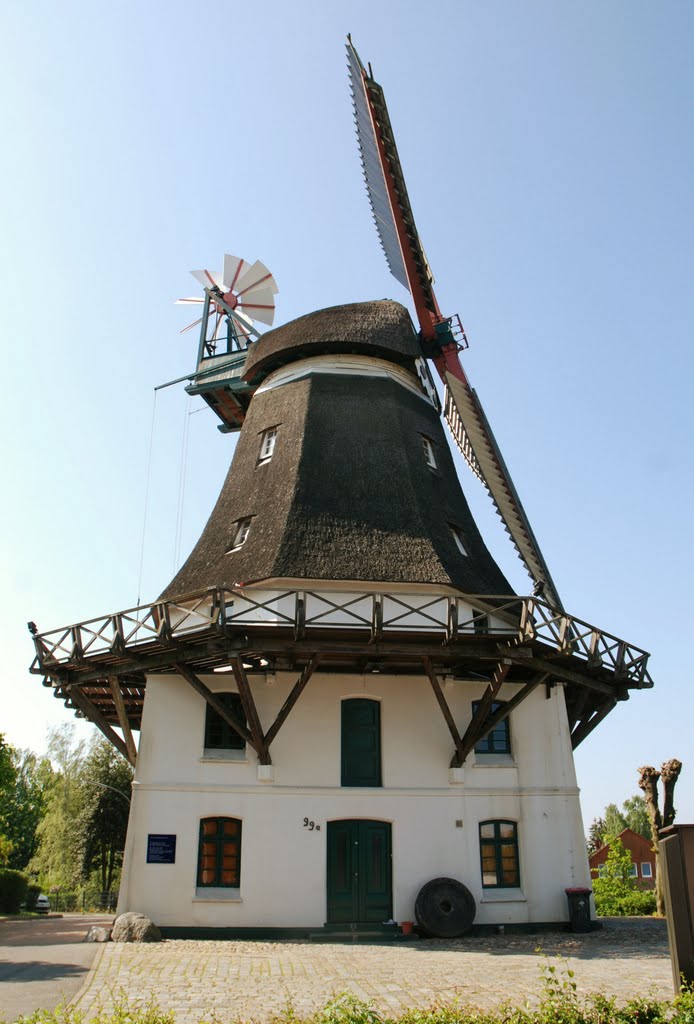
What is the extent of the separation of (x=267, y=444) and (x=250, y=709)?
7189 millimetres

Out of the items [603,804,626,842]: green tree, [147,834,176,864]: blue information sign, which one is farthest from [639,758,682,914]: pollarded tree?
[603,804,626,842]: green tree

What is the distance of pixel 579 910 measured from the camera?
15469mm

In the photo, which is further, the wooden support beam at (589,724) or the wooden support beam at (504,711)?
the wooden support beam at (589,724)

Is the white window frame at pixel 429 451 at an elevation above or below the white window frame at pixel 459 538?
above

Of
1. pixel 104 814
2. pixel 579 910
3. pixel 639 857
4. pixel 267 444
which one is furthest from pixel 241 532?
pixel 639 857

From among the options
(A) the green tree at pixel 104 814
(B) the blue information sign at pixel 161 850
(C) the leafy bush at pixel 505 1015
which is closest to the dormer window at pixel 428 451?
(B) the blue information sign at pixel 161 850

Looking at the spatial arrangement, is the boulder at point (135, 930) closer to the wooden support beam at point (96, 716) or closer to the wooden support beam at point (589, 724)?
the wooden support beam at point (96, 716)

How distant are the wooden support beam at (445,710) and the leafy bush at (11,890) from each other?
52.3 ft

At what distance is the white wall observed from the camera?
1506 cm

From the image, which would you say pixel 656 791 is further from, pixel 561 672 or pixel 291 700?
pixel 291 700

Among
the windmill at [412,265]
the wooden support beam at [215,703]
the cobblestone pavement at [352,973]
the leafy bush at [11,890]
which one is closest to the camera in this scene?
the cobblestone pavement at [352,973]

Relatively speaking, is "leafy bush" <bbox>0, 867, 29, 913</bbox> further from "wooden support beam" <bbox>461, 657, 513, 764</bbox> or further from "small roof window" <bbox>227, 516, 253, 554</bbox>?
"wooden support beam" <bbox>461, 657, 513, 764</bbox>

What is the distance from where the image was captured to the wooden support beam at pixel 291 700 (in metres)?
14.6

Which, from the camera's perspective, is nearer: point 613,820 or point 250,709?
point 250,709
